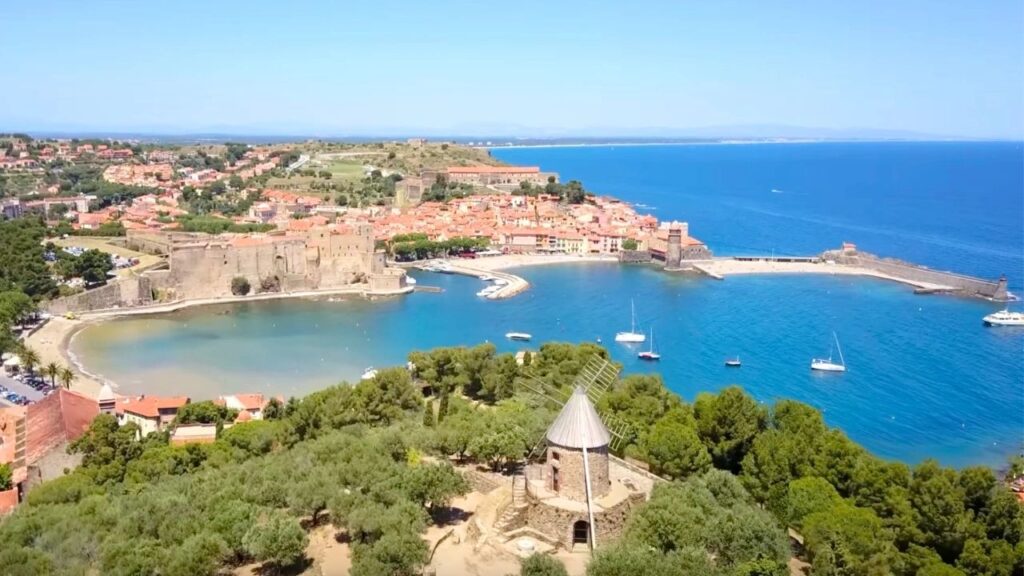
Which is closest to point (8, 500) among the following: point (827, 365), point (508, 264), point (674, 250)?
point (827, 365)

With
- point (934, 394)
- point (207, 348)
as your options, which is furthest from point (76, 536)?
point (934, 394)

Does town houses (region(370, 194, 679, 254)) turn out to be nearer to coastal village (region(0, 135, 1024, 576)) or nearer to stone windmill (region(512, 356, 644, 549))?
coastal village (region(0, 135, 1024, 576))

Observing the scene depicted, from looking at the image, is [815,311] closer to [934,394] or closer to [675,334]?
[675,334]

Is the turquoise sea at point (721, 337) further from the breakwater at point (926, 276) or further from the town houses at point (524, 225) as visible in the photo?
the town houses at point (524, 225)

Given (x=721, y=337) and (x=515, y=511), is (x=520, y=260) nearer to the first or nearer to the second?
(x=721, y=337)

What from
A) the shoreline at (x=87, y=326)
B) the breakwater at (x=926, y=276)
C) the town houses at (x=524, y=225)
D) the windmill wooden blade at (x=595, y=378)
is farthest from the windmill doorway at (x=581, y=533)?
the town houses at (x=524, y=225)

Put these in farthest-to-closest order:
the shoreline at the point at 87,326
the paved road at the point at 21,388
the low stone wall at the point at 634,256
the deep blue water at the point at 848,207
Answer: the deep blue water at the point at 848,207 < the low stone wall at the point at 634,256 < the shoreline at the point at 87,326 < the paved road at the point at 21,388
